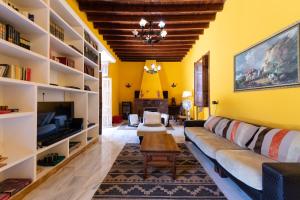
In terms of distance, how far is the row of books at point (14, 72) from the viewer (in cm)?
232

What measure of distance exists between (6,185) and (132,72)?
30.8ft

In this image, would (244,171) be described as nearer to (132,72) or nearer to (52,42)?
(52,42)

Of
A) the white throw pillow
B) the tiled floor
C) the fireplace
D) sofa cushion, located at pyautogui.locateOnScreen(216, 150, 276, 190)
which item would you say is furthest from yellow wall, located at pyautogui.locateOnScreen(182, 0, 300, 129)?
the fireplace

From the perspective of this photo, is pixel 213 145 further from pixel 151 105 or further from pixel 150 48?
pixel 151 105

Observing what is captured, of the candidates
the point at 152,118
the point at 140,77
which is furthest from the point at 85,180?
the point at 140,77

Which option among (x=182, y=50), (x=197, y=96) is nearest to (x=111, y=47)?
(x=182, y=50)

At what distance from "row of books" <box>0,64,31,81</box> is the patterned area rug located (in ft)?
5.54

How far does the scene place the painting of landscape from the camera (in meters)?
2.56

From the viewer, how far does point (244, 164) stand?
2.25m

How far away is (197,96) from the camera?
299 inches

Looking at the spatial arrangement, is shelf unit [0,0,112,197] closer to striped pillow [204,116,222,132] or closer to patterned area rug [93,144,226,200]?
patterned area rug [93,144,226,200]

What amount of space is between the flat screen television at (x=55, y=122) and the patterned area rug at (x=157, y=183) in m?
1.02

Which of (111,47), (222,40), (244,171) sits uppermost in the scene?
(111,47)

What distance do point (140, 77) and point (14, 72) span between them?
9.10 m
